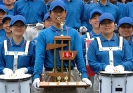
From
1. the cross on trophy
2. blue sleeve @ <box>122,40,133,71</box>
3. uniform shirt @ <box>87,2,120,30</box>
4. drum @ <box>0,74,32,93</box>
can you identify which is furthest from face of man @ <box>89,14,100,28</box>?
drum @ <box>0,74,32,93</box>

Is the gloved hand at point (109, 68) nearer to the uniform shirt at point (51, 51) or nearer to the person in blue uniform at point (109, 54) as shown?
the person in blue uniform at point (109, 54)

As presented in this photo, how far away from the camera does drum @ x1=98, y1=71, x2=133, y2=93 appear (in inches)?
201

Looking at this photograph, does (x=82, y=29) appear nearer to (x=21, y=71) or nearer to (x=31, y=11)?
(x=31, y=11)

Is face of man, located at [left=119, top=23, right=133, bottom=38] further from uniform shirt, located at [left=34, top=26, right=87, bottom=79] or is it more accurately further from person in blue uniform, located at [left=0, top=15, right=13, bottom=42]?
person in blue uniform, located at [left=0, top=15, right=13, bottom=42]

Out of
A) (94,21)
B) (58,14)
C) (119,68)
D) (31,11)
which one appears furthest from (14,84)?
(31,11)

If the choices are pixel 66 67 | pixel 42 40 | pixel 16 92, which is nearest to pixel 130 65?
pixel 66 67

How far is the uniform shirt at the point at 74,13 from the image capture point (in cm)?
897

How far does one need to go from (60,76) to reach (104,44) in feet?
3.21

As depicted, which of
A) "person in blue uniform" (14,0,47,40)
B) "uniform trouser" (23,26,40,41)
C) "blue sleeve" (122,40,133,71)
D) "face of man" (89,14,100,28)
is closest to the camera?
"blue sleeve" (122,40,133,71)

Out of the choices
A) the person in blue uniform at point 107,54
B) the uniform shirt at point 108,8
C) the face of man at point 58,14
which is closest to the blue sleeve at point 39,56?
the face of man at point 58,14

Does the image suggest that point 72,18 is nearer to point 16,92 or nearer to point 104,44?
point 104,44

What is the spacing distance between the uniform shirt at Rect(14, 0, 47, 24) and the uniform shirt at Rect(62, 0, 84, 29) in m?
0.57

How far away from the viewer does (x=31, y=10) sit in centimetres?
882

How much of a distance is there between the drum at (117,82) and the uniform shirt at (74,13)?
3.88 m
